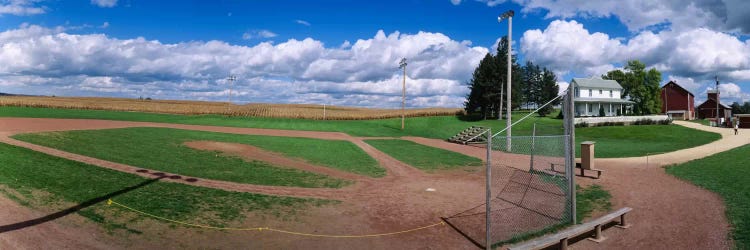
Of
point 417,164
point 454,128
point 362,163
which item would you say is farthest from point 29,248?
point 454,128

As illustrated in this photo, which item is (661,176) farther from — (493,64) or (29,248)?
(493,64)

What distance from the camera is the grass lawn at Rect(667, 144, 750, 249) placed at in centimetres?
971

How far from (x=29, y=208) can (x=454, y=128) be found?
42428 millimetres

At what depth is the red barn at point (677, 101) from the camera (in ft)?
242

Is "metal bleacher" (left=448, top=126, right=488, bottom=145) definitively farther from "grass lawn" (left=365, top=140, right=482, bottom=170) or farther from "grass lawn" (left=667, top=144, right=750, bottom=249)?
"grass lawn" (left=667, top=144, right=750, bottom=249)

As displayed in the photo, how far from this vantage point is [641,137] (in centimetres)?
3822

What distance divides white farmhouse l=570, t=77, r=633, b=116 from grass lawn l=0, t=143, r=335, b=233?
51924 mm

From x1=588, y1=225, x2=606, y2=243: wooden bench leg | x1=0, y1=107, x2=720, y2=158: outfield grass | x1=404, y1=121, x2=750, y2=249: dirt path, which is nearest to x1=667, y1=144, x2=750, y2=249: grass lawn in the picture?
x1=404, y1=121, x2=750, y2=249: dirt path

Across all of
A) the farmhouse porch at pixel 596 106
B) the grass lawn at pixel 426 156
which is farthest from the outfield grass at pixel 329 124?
the farmhouse porch at pixel 596 106

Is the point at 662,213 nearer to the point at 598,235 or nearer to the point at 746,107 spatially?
the point at 598,235

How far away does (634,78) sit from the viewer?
222 ft

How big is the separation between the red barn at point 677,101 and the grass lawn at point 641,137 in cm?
3778

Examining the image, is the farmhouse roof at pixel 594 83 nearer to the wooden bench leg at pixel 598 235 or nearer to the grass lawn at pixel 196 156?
the grass lawn at pixel 196 156

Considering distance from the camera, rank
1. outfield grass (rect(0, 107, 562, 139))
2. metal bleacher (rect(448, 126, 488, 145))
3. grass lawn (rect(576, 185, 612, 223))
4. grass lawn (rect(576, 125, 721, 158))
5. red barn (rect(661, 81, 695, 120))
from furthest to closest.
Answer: red barn (rect(661, 81, 695, 120))
outfield grass (rect(0, 107, 562, 139))
metal bleacher (rect(448, 126, 488, 145))
grass lawn (rect(576, 125, 721, 158))
grass lawn (rect(576, 185, 612, 223))
